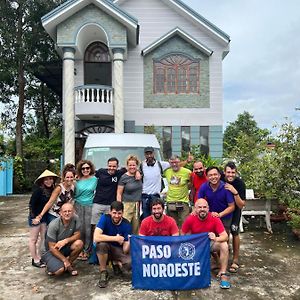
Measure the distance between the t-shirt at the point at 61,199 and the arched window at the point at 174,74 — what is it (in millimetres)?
11683

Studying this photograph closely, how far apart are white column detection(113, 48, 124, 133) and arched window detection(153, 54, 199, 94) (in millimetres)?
2286

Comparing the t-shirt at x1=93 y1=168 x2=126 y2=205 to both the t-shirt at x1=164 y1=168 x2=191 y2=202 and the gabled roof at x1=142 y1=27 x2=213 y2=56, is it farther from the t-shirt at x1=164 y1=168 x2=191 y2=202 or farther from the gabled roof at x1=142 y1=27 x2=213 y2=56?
the gabled roof at x1=142 y1=27 x2=213 y2=56

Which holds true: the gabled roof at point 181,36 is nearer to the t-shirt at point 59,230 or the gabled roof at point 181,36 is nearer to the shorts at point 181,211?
the shorts at point 181,211

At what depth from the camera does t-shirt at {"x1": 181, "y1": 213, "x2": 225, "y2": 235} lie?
491cm

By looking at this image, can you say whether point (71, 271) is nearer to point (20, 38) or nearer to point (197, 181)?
point (197, 181)

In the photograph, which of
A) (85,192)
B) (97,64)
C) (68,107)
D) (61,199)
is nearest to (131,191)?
(85,192)

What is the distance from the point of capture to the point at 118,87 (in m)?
15.0

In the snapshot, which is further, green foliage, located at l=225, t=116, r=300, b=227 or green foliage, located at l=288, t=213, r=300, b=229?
green foliage, located at l=225, t=116, r=300, b=227

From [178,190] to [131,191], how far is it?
0.86 m

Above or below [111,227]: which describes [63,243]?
below

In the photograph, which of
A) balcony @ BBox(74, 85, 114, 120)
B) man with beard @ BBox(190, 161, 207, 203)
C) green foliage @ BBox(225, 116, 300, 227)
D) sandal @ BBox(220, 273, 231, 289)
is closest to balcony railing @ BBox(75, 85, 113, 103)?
balcony @ BBox(74, 85, 114, 120)

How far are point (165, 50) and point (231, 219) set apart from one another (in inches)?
501

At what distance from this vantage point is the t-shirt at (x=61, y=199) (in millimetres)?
5625

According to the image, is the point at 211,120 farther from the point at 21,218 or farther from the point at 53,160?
the point at 21,218
